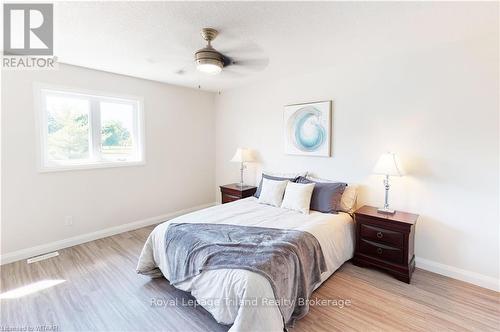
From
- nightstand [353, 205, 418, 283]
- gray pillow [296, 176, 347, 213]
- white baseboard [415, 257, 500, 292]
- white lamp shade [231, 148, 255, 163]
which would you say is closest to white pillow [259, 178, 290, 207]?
gray pillow [296, 176, 347, 213]

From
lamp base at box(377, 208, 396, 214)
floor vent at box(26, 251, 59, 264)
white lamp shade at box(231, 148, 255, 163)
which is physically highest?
white lamp shade at box(231, 148, 255, 163)

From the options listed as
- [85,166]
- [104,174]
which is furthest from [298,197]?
[85,166]

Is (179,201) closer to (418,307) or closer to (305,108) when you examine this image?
(305,108)

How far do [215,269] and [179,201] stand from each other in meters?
2.90

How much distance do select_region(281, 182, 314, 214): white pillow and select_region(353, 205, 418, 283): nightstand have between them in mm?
571

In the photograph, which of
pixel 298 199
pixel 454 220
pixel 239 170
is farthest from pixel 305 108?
pixel 454 220

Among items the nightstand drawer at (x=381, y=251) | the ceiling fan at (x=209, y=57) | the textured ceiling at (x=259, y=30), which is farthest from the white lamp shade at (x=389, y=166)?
the ceiling fan at (x=209, y=57)

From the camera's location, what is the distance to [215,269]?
1.86 m

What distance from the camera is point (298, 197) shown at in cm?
303

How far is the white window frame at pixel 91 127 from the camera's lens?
9.84ft

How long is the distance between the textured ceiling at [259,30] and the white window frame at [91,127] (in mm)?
417

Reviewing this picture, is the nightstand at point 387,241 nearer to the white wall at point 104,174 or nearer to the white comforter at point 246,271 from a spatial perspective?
the white comforter at point 246,271

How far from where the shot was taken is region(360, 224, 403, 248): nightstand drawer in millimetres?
2507

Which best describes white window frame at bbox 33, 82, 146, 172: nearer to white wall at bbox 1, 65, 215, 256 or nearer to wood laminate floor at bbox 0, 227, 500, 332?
white wall at bbox 1, 65, 215, 256
